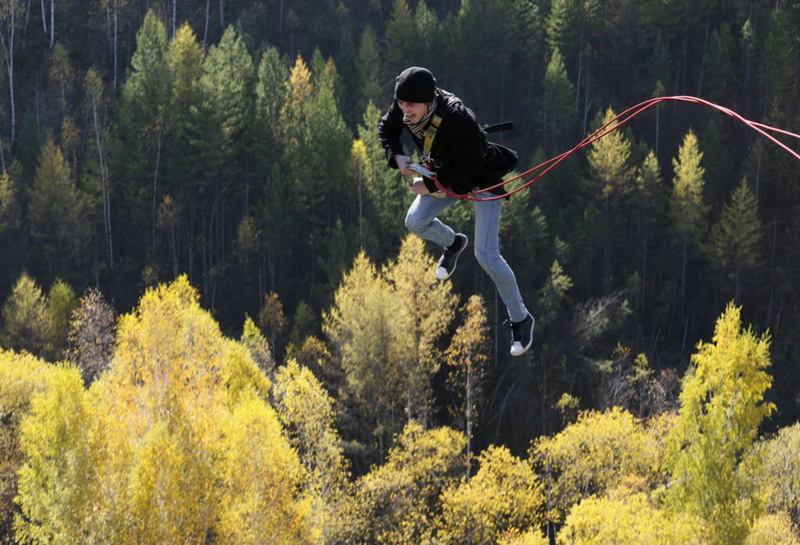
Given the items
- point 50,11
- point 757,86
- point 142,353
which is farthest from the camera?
point 50,11

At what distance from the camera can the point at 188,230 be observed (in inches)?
2640

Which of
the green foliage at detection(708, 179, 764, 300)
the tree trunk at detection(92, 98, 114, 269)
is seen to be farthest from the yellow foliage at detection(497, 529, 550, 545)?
the tree trunk at detection(92, 98, 114, 269)

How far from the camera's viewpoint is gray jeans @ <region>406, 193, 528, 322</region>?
32.5 ft

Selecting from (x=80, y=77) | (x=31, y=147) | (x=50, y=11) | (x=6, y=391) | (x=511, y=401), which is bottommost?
(x=511, y=401)

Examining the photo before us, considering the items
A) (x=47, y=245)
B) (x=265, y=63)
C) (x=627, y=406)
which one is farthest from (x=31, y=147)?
(x=627, y=406)

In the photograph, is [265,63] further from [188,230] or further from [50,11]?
[50,11]

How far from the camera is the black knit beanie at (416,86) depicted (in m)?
9.10

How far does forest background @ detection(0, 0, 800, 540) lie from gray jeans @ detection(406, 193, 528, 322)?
35.4 metres

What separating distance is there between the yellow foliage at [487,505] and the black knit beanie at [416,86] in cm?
2991

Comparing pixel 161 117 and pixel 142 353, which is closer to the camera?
pixel 142 353

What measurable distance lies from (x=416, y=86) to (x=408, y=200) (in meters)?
50.6

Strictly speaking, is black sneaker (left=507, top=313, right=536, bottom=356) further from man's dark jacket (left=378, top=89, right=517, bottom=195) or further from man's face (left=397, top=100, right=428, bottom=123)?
man's face (left=397, top=100, right=428, bottom=123)

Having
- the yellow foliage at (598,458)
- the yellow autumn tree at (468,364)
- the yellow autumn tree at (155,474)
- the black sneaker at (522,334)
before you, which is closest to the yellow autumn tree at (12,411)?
the yellow autumn tree at (155,474)

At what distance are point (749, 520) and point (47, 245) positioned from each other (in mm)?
48531
